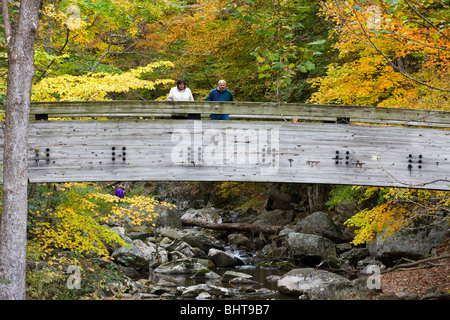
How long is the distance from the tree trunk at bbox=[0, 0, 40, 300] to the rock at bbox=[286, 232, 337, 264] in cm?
1004

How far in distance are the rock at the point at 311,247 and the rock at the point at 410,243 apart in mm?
1802

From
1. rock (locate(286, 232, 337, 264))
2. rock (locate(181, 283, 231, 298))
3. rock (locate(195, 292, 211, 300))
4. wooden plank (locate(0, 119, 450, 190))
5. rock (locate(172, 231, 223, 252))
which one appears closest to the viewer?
wooden plank (locate(0, 119, 450, 190))

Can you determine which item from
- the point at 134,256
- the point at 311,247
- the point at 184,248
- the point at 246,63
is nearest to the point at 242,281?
the point at 311,247

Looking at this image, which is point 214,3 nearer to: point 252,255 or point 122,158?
point 122,158

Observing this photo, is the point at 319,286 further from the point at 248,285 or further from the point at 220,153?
the point at 220,153

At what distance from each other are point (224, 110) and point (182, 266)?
26.8 feet

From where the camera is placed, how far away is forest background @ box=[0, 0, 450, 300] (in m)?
7.34

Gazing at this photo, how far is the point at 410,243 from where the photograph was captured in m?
13.3

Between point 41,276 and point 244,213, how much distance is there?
50.1ft

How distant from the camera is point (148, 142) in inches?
326

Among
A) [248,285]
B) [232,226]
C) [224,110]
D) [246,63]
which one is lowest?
[248,285]

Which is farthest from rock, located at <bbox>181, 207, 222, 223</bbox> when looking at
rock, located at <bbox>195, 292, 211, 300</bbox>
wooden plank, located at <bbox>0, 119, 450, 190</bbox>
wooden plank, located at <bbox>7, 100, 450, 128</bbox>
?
wooden plank, located at <bbox>7, 100, 450, 128</bbox>

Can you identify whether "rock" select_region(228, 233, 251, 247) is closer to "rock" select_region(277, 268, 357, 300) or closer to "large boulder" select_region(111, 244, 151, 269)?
"large boulder" select_region(111, 244, 151, 269)
